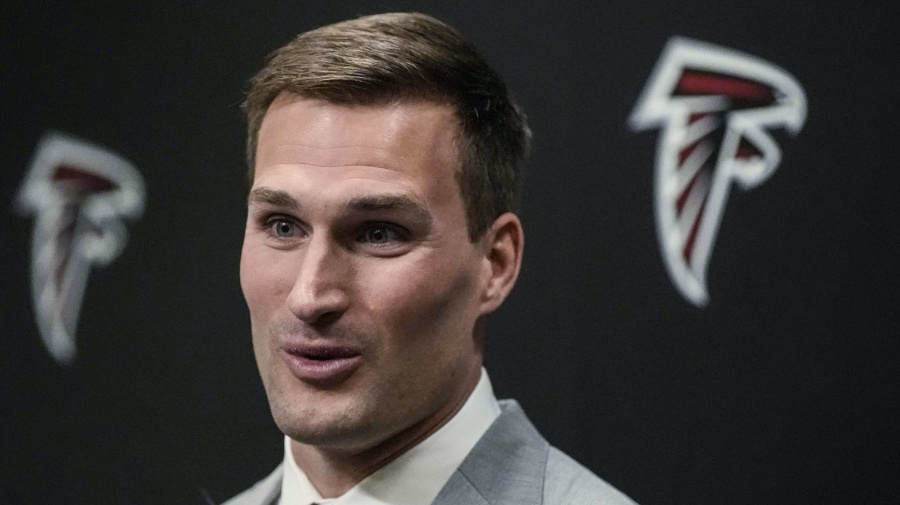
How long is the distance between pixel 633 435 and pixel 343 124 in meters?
0.85

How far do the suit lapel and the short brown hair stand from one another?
0.26m

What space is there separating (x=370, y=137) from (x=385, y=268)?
15 centimetres

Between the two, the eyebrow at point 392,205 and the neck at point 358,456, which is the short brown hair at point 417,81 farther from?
the neck at point 358,456

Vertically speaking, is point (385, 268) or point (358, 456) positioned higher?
point (385, 268)

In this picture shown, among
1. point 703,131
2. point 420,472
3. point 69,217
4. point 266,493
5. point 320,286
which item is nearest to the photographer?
point 320,286

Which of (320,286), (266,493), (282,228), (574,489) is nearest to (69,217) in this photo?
(266,493)

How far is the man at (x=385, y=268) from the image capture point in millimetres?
1311

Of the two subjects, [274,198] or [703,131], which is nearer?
[274,198]

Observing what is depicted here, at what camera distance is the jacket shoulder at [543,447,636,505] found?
1376mm

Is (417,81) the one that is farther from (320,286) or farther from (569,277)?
(569,277)

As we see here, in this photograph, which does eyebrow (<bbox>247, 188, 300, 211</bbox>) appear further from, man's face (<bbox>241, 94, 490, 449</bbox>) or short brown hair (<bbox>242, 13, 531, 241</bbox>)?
short brown hair (<bbox>242, 13, 531, 241</bbox>)

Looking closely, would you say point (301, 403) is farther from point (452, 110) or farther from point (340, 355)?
point (452, 110)

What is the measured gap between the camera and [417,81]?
1354 mm

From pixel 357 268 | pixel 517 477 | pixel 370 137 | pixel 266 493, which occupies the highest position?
pixel 370 137
